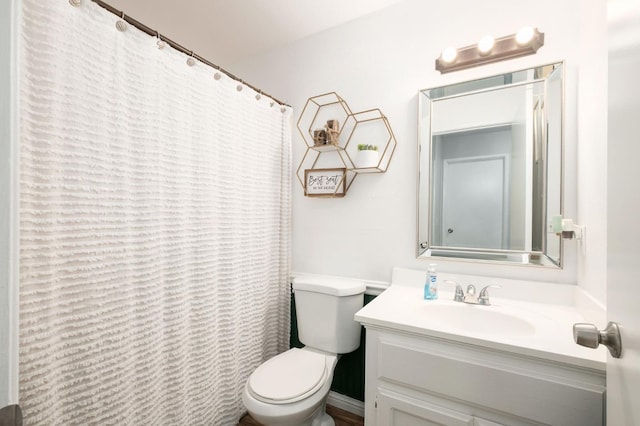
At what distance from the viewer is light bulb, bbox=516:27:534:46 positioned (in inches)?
50.6

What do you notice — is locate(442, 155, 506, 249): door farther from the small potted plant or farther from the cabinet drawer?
the cabinet drawer

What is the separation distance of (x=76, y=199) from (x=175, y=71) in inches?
26.8

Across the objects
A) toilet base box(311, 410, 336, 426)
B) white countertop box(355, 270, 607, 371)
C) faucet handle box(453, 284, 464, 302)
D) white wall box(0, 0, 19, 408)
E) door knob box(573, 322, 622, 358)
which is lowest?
toilet base box(311, 410, 336, 426)

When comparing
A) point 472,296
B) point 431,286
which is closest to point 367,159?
point 431,286

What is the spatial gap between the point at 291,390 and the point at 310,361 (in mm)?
259

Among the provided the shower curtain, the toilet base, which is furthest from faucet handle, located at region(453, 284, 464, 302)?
the shower curtain

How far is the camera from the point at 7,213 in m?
0.44

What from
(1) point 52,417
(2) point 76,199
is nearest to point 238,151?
(2) point 76,199

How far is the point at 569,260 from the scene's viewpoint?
4.21ft

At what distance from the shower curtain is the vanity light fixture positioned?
1.07 metres

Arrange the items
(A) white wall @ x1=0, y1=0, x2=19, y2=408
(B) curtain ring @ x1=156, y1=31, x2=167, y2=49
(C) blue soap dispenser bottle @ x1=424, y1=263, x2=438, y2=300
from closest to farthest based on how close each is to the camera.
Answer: (A) white wall @ x1=0, y1=0, x2=19, y2=408 < (B) curtain ring @ x1=156, y1=31, x2=167, y2=49 < (C) blue soap dispenser bottle @ x1=424, y1=263, x2=438, y2=300

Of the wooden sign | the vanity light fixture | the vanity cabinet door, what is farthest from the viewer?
the wooden sign

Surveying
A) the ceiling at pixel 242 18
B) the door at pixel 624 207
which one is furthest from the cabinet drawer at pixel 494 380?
the ceiling at pixel 242 18

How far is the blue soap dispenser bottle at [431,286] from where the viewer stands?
140cm
